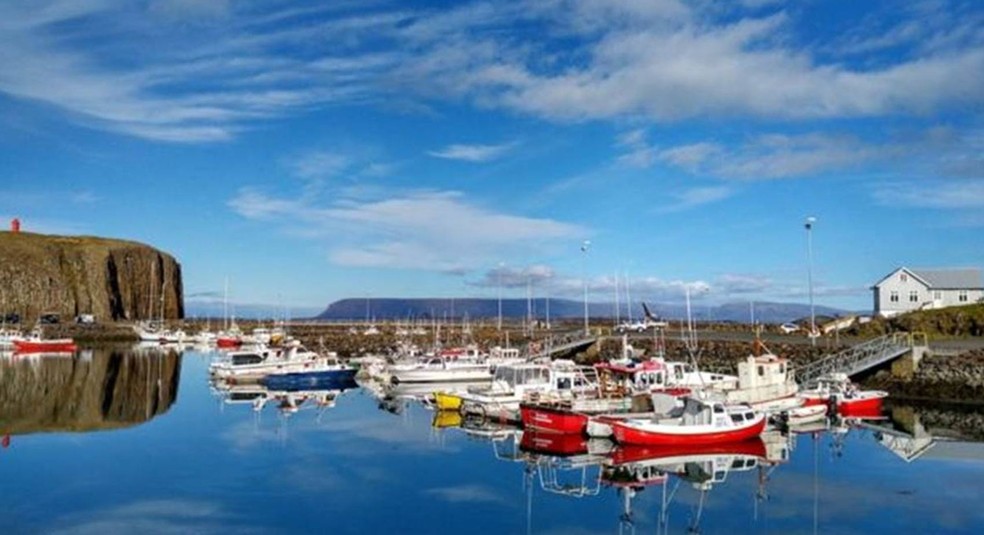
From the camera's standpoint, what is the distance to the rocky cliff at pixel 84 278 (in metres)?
134

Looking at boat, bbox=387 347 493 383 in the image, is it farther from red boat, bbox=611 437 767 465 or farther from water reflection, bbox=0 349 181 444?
red boat, bbox=611 437 767 465

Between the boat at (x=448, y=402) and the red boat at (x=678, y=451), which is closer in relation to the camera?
the red boat at (x=678, y=451)

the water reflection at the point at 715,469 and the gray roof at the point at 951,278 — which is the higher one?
the gray roof at the point at 951,278

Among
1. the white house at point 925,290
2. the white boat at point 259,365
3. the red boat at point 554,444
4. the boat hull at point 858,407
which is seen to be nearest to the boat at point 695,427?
the red boat at point 554,444

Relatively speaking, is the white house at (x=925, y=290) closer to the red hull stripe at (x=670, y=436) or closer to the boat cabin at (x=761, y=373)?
the boat cabin at (x=761, y=373)

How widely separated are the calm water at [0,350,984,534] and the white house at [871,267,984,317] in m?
46.5

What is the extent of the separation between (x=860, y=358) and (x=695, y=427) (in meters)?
21.4

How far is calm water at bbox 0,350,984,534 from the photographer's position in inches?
809

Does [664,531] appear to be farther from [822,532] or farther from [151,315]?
[151,315]

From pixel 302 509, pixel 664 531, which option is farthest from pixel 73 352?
pixel 664 531

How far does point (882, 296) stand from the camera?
79.9 meters

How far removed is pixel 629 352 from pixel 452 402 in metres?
19.5

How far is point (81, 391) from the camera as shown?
4800 cm

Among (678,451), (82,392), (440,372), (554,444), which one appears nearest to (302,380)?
(440,372)
